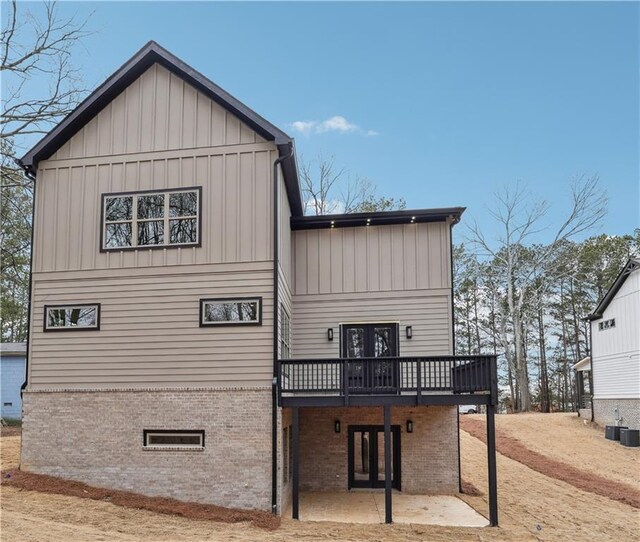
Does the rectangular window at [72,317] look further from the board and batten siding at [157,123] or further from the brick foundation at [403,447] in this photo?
the brick foundation at [403,447]

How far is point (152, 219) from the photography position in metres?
11.6

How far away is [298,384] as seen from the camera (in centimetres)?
1126

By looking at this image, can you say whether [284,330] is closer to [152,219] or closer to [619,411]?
[152,219]

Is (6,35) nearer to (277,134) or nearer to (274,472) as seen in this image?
(277,134)

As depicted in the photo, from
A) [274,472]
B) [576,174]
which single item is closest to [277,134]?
[274,472]

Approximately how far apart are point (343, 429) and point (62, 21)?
1444cm

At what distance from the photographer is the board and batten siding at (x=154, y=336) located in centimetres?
1093

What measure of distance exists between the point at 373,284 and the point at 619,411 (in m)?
14.7

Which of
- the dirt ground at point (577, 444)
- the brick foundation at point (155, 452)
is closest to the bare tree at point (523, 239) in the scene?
the dirt ground at point (577, 444)

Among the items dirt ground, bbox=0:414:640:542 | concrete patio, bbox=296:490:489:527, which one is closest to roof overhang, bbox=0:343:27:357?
dirt ground, bbox=0:414:640:542

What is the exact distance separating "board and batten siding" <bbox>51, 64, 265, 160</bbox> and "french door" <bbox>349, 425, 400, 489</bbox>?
23.8 ft

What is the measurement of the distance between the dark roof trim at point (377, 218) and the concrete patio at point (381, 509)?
633cm

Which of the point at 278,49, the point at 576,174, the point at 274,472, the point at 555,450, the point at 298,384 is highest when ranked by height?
the point at 278,49

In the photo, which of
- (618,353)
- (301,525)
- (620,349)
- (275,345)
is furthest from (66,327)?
(618,353)
